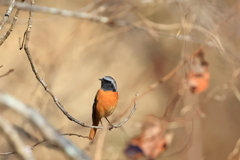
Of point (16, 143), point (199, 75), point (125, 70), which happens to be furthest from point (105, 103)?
point (125, 70)

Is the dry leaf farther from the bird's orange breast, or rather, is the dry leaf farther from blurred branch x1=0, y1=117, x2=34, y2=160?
blurred branch x1=0, y1=117, x2=34, y2=160

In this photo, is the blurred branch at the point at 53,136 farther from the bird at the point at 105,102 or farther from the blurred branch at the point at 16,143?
the bird at the point at 105,102

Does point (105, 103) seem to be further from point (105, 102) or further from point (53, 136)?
point (53, 136)

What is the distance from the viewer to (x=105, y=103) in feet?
8.31

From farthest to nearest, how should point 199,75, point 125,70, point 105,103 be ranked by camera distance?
point 125,70, point 199,75, point 105,103

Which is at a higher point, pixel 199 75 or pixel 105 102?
pixel 105 102

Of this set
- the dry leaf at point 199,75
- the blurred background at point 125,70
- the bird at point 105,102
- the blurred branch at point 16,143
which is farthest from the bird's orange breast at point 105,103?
the blurred background at point 125,70

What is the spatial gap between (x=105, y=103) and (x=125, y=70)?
411 centimetres

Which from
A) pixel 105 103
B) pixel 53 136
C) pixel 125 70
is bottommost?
pixel 53 136

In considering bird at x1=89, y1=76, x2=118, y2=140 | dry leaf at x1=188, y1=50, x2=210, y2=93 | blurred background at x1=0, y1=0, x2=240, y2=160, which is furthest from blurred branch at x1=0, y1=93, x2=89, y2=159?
blurred background at x1=0, y1=0, x2=240, y2=160

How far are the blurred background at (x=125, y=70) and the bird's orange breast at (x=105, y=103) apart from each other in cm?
217

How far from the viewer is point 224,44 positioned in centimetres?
441

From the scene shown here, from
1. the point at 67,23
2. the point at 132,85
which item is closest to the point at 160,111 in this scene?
the point at 132,85

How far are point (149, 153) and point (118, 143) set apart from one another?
2.04 metres
